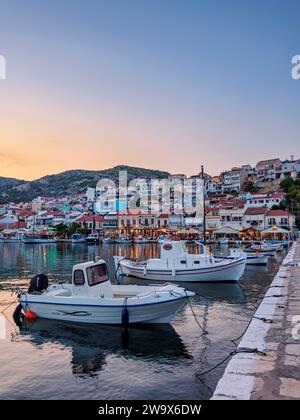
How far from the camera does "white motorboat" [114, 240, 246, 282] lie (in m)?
23.8

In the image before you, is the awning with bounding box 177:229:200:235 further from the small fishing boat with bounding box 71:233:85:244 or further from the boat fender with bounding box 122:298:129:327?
the boat fender with bounding box 122:298:129:327

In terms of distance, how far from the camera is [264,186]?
4688 inches

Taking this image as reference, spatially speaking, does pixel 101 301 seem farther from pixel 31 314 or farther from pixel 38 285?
pixel 38 285

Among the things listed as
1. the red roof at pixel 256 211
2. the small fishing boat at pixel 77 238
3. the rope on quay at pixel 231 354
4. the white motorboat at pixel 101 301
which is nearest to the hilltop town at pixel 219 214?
the red roof at pixel 256 211

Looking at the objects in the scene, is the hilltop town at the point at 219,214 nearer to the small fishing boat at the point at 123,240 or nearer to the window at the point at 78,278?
the small fishing boat at the point at 123,240

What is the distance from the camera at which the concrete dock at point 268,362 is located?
5.55m

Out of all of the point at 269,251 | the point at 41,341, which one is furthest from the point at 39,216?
the point at 41,341

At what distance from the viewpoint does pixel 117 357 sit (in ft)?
36.0

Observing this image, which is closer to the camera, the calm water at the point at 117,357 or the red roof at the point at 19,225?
the calm water at the point at 117,357

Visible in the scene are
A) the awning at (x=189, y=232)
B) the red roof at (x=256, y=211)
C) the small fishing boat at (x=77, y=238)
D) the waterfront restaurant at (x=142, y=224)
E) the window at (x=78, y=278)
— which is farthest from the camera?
the waterfront restaurant at (x=142, y=224)

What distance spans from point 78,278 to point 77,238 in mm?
75648

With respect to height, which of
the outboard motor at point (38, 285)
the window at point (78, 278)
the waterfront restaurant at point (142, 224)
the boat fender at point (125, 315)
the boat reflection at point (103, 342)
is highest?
the waterfront restaurant at point (142, 224)

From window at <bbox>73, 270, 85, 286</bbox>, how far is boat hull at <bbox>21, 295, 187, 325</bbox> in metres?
0.76
